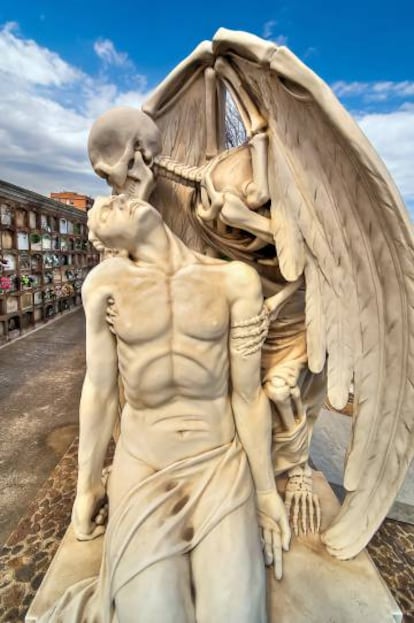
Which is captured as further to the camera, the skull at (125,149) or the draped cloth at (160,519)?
the skull at (125,149)

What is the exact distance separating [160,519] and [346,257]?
1.08m

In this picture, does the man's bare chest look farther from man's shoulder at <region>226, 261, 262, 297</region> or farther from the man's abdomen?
the man's abdomen

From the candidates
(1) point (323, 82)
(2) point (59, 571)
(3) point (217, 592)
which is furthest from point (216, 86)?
(2) point (59, 571)

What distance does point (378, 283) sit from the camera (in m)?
1.27

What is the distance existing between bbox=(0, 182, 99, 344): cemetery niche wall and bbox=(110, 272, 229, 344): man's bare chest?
5968mm

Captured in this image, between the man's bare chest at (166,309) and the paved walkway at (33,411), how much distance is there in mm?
1935

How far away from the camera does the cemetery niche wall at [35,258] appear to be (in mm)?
6367

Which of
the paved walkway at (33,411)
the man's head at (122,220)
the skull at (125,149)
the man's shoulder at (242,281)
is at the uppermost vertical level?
the skull at (125,149)

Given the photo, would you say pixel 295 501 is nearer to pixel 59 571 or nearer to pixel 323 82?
pixel 59 571

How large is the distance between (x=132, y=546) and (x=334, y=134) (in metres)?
1.38

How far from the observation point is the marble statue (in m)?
1.06

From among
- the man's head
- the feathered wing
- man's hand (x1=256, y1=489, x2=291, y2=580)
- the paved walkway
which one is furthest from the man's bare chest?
the paved walkway

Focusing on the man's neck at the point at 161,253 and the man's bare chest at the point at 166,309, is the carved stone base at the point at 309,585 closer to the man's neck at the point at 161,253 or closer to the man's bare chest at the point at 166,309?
the man's bare chest at the point at 166,309

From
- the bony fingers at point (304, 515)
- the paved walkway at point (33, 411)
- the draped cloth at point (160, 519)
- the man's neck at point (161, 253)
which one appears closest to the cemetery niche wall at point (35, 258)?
the paved walkway at point (33, 411)
